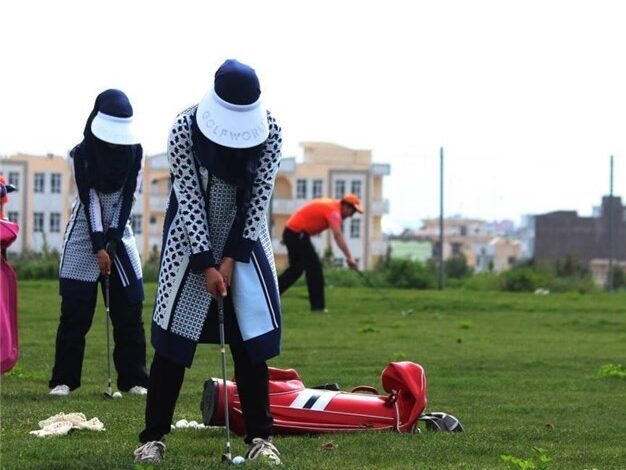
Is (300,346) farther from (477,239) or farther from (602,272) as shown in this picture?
(477,239)

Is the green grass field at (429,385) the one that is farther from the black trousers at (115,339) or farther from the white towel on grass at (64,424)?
the black trousers at (115,339)

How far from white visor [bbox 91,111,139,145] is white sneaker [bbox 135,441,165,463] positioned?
3.77 metres

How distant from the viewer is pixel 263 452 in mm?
7422

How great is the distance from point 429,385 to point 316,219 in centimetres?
1045

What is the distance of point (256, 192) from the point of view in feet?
24.3

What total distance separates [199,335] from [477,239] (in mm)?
110910

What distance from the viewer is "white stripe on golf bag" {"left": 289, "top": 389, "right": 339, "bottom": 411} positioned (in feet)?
29.1

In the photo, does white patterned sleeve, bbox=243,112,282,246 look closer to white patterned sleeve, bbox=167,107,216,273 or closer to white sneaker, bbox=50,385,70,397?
white patterned sleeve, bbox=167,107,216,273

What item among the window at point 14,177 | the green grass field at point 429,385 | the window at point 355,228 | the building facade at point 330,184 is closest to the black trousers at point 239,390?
the green grass field at point 429,385

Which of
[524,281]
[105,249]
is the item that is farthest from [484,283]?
[105,249]

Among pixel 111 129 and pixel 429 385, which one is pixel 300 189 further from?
pixel 111 129

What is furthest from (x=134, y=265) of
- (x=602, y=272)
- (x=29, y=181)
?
(x=29, y=181)

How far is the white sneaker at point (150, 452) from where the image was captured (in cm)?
735

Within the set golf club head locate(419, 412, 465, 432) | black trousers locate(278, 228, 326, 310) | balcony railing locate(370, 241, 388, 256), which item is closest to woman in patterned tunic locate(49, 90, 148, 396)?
golf club head locate(419, 412, 465, 432)
